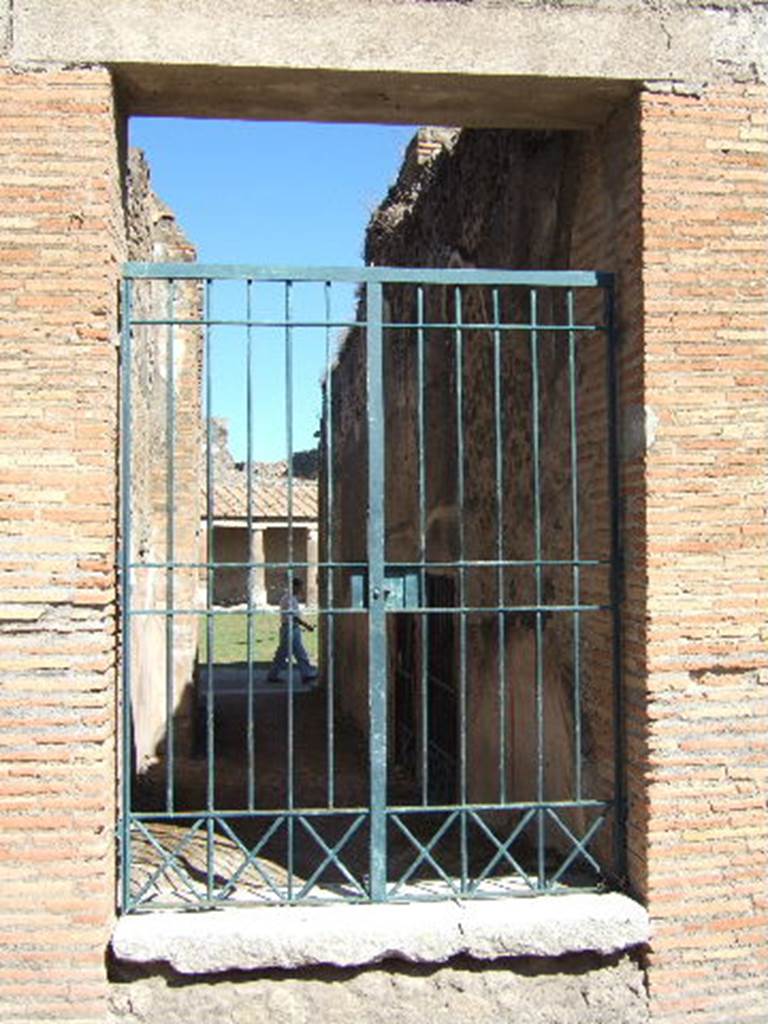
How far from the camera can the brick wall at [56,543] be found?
13.0 ft

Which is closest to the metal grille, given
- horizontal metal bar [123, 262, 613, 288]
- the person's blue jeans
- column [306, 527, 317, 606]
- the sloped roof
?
horizontal metal bar [123, 262, 613, 288]

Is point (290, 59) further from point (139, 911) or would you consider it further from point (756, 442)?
point (139, 911)

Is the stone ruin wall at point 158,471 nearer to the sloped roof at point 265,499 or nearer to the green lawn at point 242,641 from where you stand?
the green lawn at point 242,641

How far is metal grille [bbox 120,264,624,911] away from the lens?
4328 millimetres

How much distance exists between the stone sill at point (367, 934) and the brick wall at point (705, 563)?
265mm

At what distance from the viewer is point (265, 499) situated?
90.0 feet

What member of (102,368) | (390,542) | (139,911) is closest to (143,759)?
(390,542)

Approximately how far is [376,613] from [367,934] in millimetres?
1202

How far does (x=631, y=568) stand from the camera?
174 inches

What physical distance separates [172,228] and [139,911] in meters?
8.09

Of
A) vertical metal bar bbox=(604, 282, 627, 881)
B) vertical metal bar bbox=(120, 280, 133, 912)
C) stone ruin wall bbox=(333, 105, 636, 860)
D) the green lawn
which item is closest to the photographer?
vertical metal bar bbox=(120, 280, 133, 912)

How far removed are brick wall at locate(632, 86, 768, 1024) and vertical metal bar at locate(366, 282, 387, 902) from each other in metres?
1.00

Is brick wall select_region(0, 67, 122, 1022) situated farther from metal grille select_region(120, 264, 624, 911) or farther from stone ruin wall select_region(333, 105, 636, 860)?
stone ruin wall select_region(333, 105, 636, 860)

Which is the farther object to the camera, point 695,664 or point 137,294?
point 137,294
